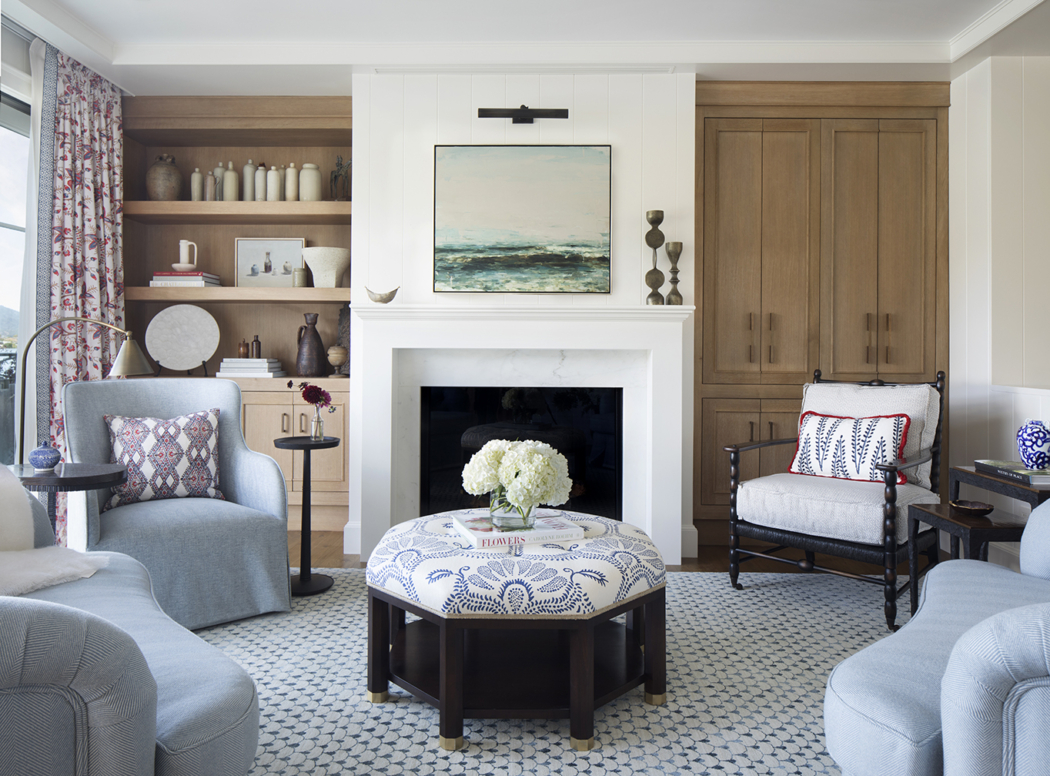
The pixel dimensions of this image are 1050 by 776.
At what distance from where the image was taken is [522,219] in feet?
12.1

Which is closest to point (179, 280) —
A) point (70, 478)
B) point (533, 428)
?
point (70, 478)

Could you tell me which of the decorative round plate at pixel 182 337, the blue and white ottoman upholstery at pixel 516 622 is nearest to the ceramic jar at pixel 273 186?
the decorative round plate at pixel 182 337

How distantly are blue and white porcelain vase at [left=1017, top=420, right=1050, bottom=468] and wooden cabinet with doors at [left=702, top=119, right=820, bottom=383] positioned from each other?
4.54ft

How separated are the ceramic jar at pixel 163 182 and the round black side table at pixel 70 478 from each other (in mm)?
2271

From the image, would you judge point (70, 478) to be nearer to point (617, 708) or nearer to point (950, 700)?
point (617, 708)

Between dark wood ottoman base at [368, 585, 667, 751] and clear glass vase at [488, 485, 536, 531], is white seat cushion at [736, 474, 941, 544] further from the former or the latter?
clear glass vase at [488, 485, 536, 531]

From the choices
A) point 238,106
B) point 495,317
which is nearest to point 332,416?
point 495,317

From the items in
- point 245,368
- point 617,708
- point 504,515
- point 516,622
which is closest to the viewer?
point 516,622

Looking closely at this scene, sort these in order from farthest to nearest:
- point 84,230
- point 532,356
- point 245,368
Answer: point 245,368
point 532,356
point 84,230

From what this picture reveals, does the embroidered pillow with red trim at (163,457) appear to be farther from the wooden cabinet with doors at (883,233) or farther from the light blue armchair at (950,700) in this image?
the wooden cabinet with doors at (883,233)

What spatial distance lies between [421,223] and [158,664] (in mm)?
2812

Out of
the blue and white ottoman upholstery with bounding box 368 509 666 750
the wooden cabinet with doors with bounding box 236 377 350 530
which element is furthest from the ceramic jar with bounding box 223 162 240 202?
the blue and white ottoman upholstery with bounding box 368 509 666 750

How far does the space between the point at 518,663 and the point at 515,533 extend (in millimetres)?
389

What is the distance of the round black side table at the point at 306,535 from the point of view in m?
2.99
